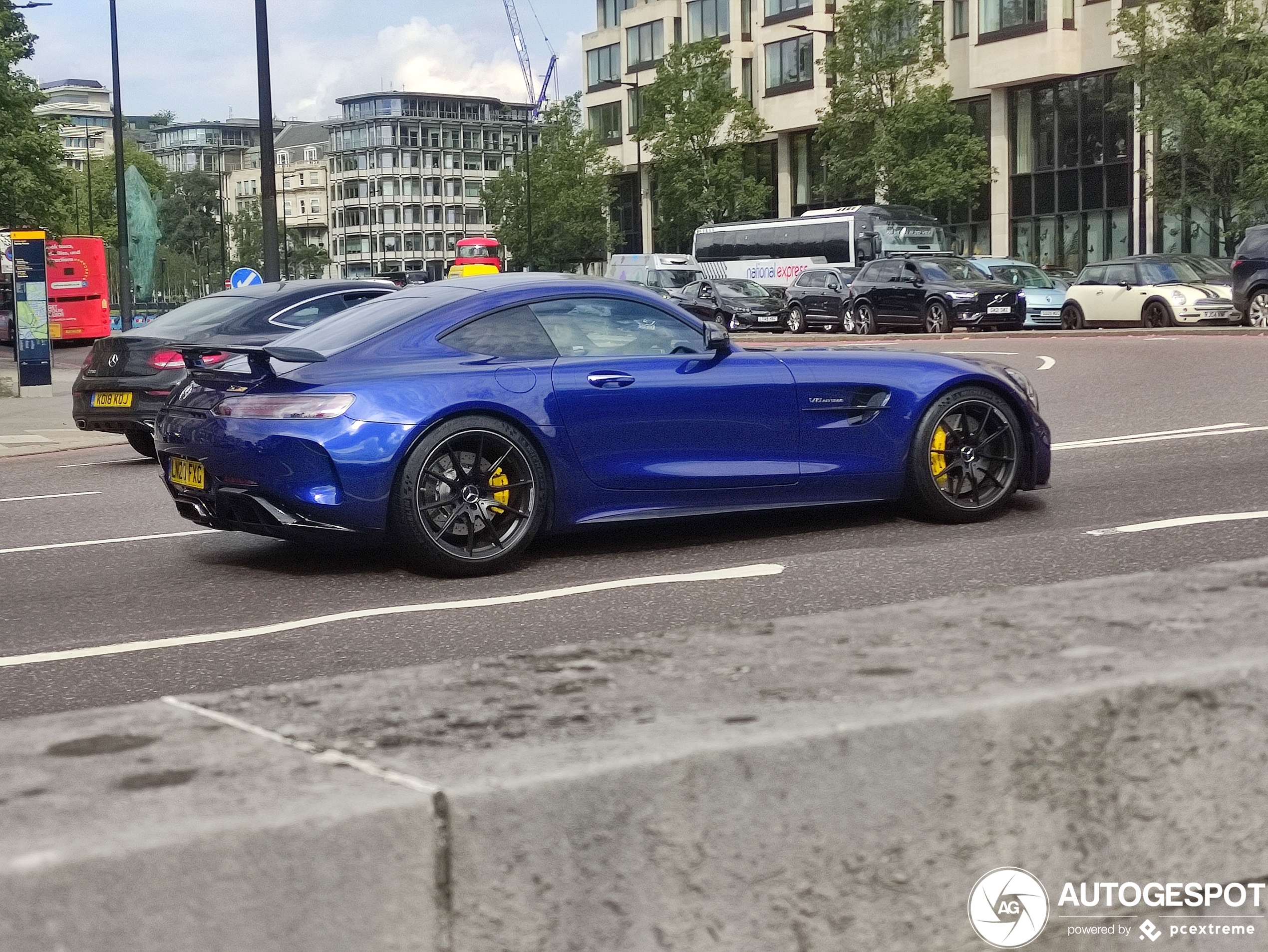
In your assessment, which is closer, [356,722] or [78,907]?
[78,907]

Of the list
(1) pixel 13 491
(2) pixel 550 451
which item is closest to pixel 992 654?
(2) pixel 550 451

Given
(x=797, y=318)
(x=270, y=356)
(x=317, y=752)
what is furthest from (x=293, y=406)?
(x=797, y=318)

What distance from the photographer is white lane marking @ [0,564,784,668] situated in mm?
5711

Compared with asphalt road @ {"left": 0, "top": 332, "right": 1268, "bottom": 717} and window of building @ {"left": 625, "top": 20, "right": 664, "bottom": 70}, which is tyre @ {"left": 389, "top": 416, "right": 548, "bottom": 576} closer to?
asphalt road @ {"left": 0, "top": 332, "right": 1268, "bottom": 717}

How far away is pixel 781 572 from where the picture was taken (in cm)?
684

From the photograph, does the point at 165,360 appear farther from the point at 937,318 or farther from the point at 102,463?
the point at 937,318

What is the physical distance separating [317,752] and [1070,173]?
55.1 m

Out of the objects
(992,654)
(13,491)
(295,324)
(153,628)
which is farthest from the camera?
(295,324)

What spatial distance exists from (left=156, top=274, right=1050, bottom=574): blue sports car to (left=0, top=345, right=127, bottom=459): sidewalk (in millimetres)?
9454

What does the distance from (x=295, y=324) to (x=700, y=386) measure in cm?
708

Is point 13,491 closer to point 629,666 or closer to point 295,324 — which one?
point 295,324

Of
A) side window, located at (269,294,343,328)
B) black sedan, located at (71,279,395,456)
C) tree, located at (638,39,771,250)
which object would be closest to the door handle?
black sedan, located at (71,279,395,456)

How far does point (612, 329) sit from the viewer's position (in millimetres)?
7613

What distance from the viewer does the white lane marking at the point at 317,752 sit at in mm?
1914
